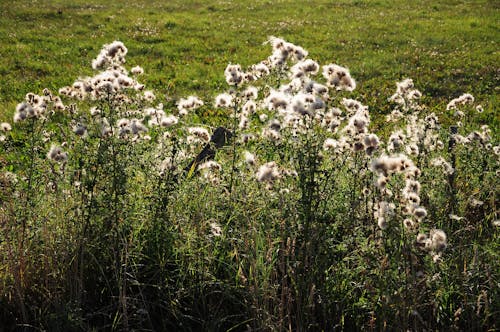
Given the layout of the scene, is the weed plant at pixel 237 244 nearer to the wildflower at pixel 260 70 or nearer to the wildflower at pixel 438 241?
the wildflower at pixel 438 241

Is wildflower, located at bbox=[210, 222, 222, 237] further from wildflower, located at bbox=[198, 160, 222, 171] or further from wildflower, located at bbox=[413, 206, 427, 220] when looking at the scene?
wildflower, located at bbox=[413, 206, 427, 220]

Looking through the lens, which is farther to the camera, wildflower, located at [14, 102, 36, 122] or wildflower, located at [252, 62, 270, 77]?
wildflower, located at [252, 62, 270, 77]

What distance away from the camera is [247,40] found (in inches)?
658

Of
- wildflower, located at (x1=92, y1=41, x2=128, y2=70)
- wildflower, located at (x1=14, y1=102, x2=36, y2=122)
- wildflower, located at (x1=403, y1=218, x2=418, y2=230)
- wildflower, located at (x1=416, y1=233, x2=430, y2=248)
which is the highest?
wildflower, located at (x1=92, y1=41, x2=128, y2=70)

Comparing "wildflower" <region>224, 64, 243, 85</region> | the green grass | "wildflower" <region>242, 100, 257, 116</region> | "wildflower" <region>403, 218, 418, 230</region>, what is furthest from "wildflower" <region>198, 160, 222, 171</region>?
the green grass

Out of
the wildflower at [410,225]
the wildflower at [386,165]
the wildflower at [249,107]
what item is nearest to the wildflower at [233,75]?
the wildflower at [249,107]

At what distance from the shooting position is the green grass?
12125mm

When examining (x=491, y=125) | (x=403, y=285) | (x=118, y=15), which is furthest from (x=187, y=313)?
(x=118, y=15)

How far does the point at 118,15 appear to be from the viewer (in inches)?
787

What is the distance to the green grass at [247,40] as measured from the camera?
12.1 meters

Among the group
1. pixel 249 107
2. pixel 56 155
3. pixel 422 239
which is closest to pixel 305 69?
pixel 249 107

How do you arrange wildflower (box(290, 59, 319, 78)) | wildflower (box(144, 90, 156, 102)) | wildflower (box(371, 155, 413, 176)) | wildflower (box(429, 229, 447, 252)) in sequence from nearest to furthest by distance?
wildflower (box(371, 155, 413, 176)) → wildflower (box(429, 229, 447, 252)) → wildflower (box(290, 59, 319, 78)) → wildflower (box(144, 90, 156, 102))

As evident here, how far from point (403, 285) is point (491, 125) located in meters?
6.37

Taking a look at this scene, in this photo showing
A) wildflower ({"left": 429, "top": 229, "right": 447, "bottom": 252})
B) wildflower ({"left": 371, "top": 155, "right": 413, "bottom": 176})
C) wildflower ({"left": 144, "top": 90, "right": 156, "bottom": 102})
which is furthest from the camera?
wildflower ({"left": 144, "top": 90, "right": 156, "bottom": 102})
